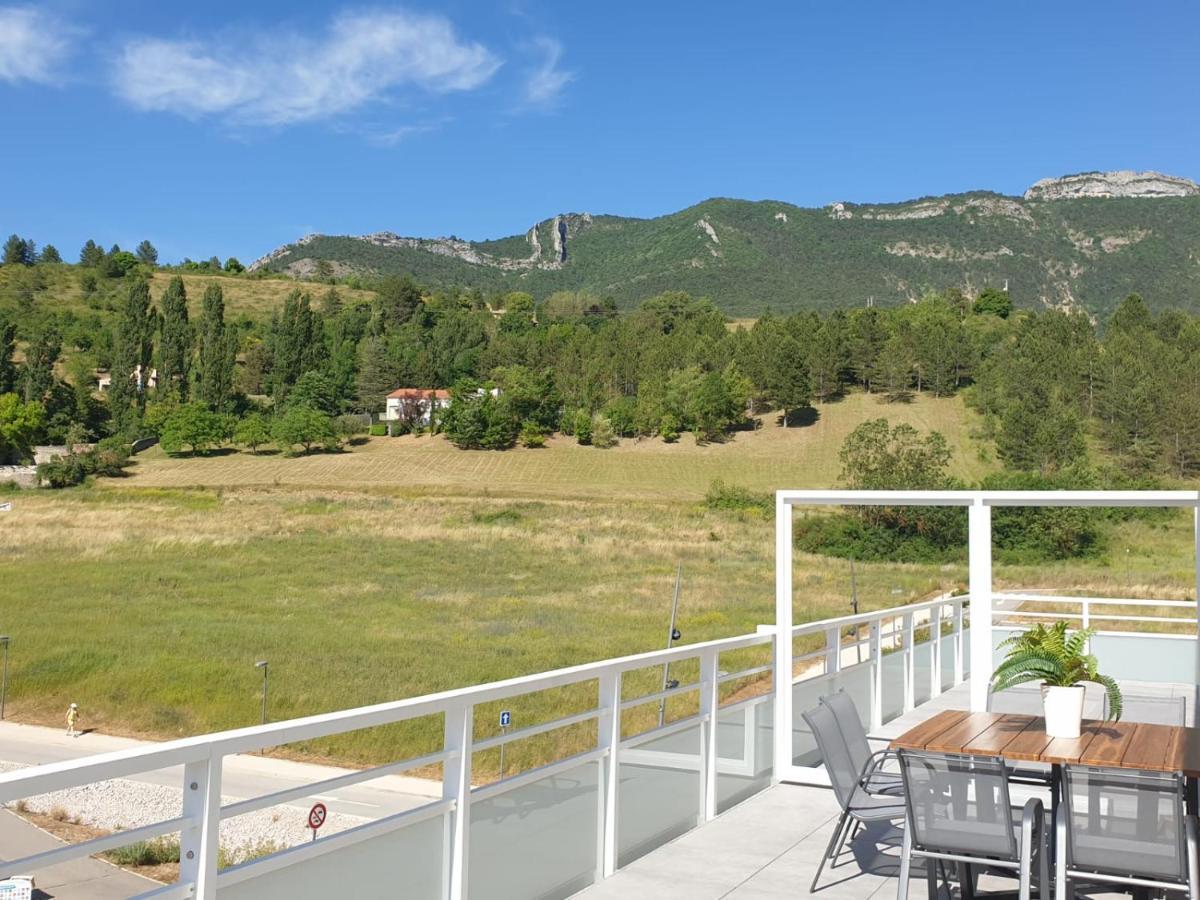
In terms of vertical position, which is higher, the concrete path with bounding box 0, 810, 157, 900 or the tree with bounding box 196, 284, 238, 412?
the tree with bounding box 196, 284, 238, 412

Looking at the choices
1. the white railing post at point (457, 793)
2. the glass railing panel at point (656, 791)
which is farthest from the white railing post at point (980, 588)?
the white railing post at point (457, 793)

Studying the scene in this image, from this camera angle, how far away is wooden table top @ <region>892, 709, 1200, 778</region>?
3506 millimetres

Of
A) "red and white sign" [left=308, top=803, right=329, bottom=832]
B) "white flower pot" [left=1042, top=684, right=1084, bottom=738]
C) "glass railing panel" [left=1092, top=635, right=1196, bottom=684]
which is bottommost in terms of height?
"glass railing panel" [left=1092, top=635, right=1196, bottom=684]

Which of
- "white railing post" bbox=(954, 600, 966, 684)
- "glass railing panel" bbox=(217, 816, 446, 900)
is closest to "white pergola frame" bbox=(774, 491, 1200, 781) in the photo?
"glass railing panel" bbox=(217, 816, 446, 900)

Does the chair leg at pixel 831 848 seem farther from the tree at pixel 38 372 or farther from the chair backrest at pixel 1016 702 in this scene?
the tree at pixel 38 372

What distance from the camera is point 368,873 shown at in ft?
9.25

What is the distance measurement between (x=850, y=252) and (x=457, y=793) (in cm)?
14720

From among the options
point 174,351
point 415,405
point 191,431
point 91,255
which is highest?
point 91,255

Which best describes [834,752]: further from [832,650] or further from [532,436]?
[532,436]

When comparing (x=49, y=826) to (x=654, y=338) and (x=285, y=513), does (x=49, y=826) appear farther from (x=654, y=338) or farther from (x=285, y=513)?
(x=654, y=338)

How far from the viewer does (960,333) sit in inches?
2879

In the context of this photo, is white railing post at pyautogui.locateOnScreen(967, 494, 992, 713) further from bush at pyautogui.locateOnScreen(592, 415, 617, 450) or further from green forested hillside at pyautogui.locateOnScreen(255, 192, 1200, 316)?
green forested hillside at pyautogui.locateOnScreen(255, 192, 1200, 316)

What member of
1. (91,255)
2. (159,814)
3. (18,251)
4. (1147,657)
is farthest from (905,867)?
(91,255)

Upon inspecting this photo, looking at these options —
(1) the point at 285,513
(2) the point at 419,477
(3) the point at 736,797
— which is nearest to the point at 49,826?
(3) the point at 736,797
